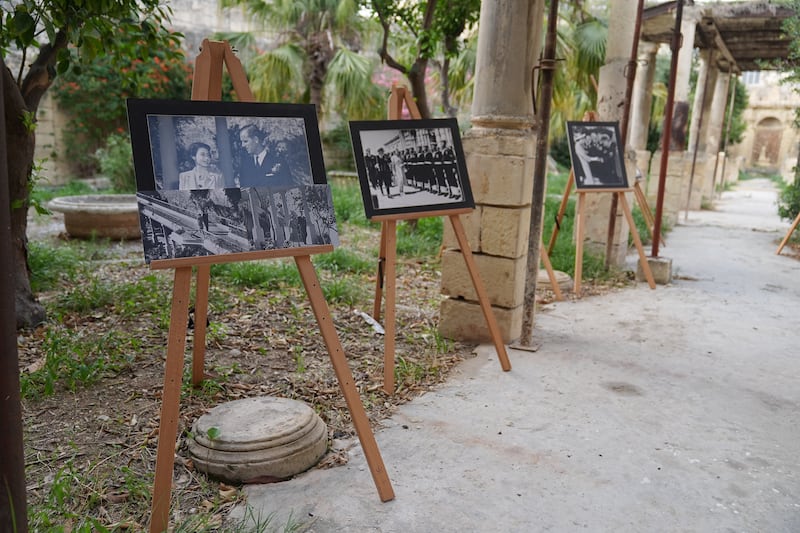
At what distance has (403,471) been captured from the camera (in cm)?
241

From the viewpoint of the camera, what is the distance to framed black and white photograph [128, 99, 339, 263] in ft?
6.70

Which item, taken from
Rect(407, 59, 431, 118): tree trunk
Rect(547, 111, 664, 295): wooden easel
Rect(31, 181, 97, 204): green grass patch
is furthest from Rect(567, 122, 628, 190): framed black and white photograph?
Rect(31, 181, 97, 204): green grass patch

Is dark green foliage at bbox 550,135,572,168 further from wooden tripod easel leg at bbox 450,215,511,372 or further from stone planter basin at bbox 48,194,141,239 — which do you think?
wooden tripod easel leg at bbox 450,215,511,372

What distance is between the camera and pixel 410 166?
3.25 m

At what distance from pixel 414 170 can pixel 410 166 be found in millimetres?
32

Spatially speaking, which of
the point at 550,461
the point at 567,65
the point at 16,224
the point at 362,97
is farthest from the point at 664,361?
the point at 362,97

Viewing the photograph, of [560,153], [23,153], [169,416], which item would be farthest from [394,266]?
[560,153]

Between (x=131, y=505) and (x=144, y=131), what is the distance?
131cm

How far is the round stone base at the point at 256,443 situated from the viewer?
229 cm

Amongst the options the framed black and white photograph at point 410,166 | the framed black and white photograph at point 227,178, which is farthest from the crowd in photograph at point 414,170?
the framed black and white photograph at point 227,178

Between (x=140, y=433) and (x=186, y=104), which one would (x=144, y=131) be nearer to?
(x=186, y=104)

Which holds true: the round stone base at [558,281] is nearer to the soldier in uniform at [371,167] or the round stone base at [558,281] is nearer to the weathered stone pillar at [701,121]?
the soldier in uniform at [371,167]

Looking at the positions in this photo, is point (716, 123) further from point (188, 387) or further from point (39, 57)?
point (188, 387)

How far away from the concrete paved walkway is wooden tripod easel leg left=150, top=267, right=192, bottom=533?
282mm
